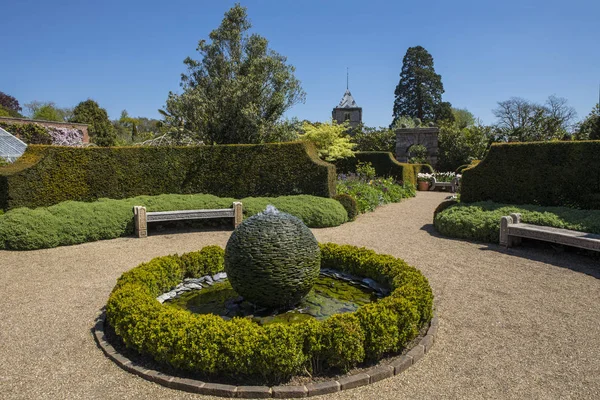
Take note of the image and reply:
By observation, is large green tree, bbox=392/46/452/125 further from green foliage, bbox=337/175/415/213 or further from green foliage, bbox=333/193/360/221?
green foliage, bbox=333/193/360/221

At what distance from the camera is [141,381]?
3445 mm

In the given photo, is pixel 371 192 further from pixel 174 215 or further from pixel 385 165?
pixel 385 165

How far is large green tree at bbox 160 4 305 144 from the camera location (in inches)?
650

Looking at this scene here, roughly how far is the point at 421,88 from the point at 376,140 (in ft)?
61.9

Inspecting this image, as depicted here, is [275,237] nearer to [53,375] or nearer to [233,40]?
[53,375]

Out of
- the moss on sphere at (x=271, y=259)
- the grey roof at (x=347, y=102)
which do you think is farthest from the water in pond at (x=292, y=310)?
the grey roof at (x=347, y=102)

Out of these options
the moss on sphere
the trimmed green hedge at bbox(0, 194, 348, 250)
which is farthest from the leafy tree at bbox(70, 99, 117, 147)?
the moss on sphere

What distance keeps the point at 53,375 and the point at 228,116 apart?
1406 centimetres

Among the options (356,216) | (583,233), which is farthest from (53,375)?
(356,216)

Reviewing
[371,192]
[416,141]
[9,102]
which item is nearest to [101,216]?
[371,192]

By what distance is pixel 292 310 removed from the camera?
15.4 feet

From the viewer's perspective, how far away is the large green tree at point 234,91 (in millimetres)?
16500

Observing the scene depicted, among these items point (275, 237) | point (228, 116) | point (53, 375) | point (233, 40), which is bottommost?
point (53, 375)

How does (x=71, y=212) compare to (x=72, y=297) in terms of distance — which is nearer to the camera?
(x=72, y=297)
